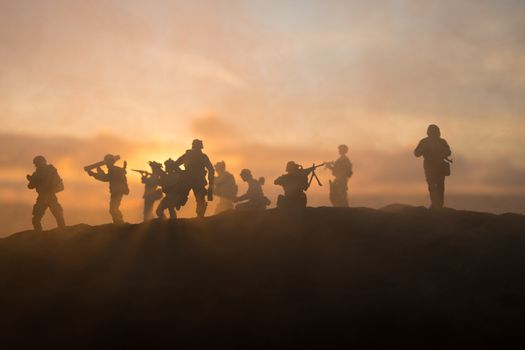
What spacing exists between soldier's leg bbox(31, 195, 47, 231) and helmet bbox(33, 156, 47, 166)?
112cm

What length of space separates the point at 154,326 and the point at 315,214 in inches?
269

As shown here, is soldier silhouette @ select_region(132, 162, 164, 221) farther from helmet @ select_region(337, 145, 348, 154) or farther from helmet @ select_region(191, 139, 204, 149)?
helmet @ select_region(337, 145, 348, 154)

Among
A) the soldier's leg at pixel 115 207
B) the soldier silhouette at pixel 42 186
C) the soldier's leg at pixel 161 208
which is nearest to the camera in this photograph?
the soldier silhouette at pixel 42 186

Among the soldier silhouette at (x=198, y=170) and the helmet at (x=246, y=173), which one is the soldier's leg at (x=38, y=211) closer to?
the soldier silhouette at (x=198, y=170)

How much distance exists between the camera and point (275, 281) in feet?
52.0

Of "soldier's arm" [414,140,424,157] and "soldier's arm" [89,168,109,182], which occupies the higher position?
"soldier's arm" [414,140,424,157]

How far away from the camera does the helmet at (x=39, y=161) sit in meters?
22.0

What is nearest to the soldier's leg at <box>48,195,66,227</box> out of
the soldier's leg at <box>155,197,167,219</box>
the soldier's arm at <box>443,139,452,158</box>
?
the soldier's leg at <box>155,197,167,219</box>

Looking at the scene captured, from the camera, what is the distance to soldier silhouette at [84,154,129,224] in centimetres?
2247

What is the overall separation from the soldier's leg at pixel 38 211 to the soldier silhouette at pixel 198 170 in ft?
15.5

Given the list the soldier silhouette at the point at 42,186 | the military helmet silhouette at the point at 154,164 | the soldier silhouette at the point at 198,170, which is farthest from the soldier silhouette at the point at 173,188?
the soldier silhouette at the point at 42,186

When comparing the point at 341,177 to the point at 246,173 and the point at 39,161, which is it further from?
the point at 39,161

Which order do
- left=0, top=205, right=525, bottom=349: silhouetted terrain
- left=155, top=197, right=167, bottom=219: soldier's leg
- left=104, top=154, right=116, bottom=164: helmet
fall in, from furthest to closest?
1. left=104, top=154, right=116, bottom=164: helmet
2. left=155, top=197, right=167, bottom=219: soldier's leg
3. left=0, top=205, right=525, bottom=349: silhouetted terrain

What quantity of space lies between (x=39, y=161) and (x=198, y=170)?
554 centimetres
